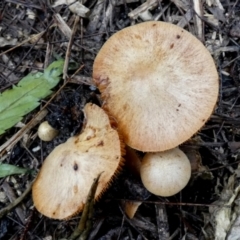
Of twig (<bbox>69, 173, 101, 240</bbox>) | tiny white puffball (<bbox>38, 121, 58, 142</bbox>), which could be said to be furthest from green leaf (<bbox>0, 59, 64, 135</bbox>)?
twig (<bbox>69, 173, 101, 240</bbox>)

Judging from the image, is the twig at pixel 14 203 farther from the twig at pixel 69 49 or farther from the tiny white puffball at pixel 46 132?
the twig at pixel 69 49

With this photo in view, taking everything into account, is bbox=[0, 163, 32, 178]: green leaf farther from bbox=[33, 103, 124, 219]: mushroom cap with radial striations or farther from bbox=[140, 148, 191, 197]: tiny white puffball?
bbox=[140, 148, 191, 197]: tiny white puffball

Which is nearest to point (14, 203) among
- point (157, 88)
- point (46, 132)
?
point (46, 132)

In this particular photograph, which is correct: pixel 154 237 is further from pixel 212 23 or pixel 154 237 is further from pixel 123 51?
pixel 212 23

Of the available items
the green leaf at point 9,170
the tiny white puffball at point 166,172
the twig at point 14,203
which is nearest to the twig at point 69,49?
the green leaf at point 9,170

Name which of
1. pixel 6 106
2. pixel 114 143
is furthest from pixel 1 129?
pixel 114 143

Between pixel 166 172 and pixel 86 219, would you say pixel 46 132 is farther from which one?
pixel 166 172
